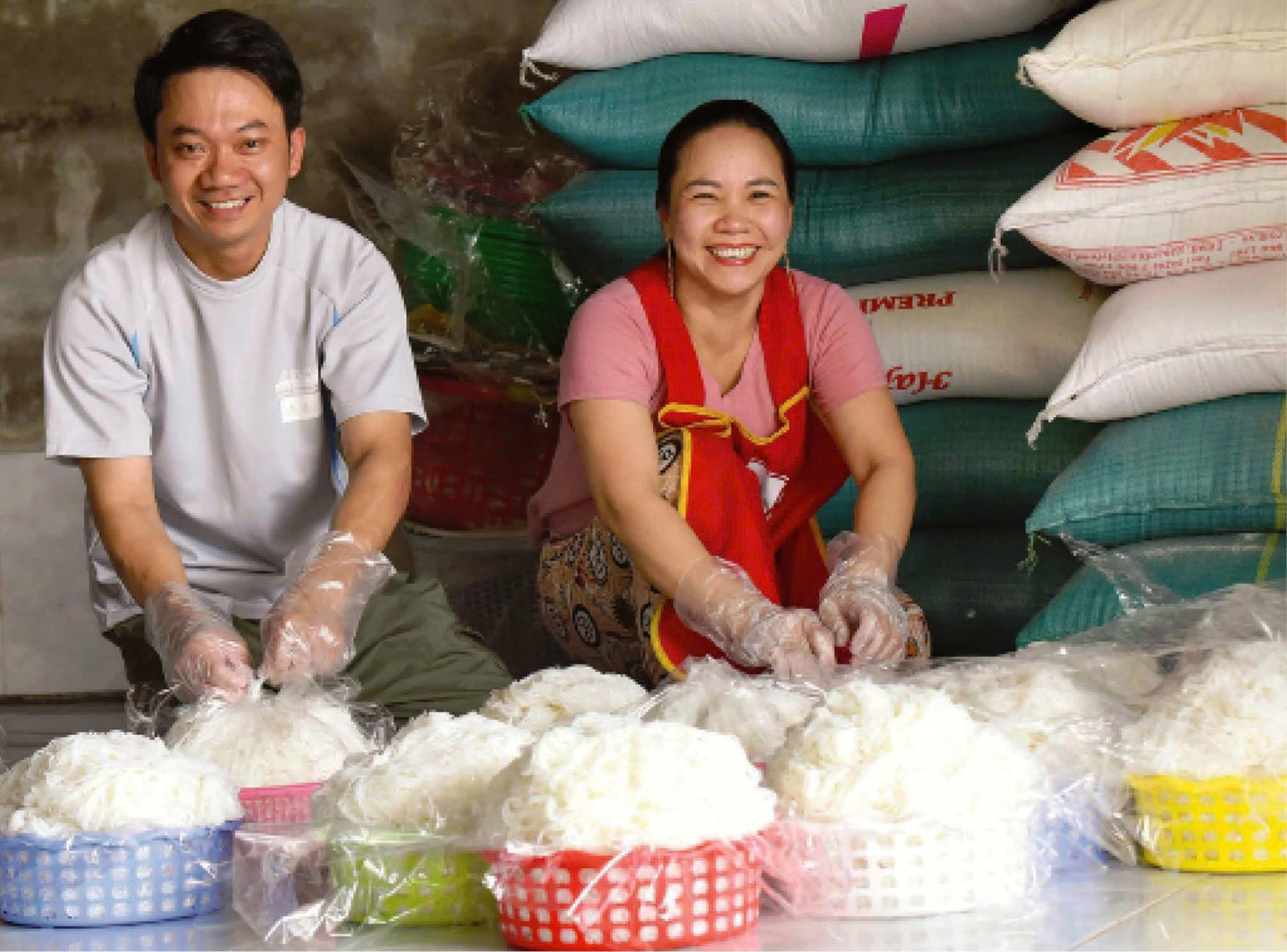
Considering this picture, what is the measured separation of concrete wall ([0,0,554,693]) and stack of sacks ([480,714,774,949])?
266cm

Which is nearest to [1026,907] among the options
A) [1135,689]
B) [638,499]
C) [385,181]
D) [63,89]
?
[1135,689]

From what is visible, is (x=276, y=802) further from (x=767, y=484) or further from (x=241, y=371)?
(x=767, y=484)

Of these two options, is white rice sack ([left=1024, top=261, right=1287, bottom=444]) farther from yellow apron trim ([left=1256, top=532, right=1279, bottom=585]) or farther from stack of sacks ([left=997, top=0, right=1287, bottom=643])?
yellow apron trim ([left=1256, top=532, right=1279, bottom=585])

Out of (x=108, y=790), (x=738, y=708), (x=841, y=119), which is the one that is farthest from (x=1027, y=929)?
(x=841, y=119)

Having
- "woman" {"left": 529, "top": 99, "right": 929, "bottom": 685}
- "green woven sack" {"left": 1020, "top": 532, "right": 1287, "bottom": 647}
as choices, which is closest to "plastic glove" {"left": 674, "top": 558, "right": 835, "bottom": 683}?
"woman" {"left": 529, "top": 99, "right": 929, "bottom": 685}

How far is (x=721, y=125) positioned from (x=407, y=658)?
813 millimetres

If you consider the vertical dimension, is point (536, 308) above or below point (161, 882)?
above

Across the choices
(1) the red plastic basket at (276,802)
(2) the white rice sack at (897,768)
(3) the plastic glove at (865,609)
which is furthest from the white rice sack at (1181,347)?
(1) the red plastic basket at (276,802)

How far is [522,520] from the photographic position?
3.21m

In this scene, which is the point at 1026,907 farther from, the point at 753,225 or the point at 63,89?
the point at 63,89

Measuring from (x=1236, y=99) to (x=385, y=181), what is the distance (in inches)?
70.3

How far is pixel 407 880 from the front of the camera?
121cm

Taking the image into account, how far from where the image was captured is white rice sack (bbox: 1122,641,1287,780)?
1314 mm

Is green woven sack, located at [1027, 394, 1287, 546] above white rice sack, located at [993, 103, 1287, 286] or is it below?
below
